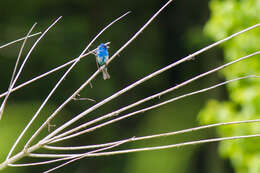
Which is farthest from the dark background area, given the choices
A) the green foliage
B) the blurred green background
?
the green foliage

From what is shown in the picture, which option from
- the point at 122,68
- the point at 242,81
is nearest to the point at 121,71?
the point at 122,68

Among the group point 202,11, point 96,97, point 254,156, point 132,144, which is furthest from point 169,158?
point 254,156

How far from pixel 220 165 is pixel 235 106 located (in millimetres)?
4100

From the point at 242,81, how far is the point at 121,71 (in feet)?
14.6

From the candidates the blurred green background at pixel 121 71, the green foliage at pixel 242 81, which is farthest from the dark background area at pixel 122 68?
the green foliage at pixel 242 81

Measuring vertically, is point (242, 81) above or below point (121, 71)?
below

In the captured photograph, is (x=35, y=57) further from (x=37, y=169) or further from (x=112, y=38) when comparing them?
(x=37, y=169)

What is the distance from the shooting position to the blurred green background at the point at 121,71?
8.27 m

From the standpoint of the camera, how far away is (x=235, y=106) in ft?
16.8

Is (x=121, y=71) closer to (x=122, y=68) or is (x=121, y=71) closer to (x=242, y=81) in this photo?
(x=122, y=68)

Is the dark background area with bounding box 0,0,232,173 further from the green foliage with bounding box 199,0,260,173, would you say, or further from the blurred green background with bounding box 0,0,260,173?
the green foliage with bounding box 199,0,260,173

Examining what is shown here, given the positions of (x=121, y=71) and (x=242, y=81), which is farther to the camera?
(x=121, y=71)

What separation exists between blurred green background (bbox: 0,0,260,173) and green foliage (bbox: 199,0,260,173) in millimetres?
3371

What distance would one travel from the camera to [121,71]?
347 inches
